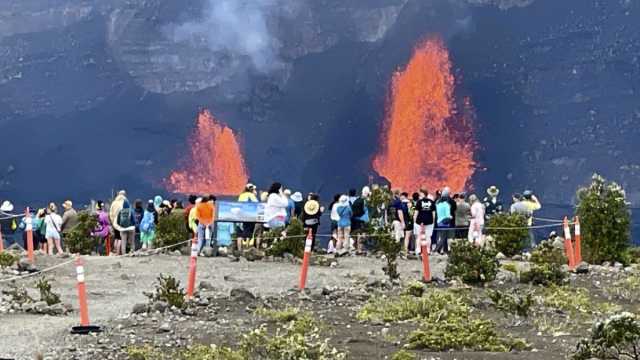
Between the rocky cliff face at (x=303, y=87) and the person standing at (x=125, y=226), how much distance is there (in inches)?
1940

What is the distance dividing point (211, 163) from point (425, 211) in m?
59.0

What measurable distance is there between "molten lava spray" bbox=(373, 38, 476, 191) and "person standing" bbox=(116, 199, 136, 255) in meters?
Answer: 49.1

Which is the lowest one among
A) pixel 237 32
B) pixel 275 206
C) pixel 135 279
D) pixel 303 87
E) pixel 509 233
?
pixel 135 279

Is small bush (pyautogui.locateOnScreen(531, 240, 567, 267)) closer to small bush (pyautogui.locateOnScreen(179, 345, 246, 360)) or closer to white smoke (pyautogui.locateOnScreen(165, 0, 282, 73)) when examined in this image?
small bush (pyautogui.locateOnScreen(179, 345, 246, 360))

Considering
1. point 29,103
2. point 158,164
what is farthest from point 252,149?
point 29,103

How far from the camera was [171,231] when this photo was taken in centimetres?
2836

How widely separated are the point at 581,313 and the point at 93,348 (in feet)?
27.0

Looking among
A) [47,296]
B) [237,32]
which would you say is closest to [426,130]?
[237,32]

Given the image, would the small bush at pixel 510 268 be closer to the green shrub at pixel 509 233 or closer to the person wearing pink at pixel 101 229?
the green shrub at pixel 509 233

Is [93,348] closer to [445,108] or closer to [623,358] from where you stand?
[623,358]

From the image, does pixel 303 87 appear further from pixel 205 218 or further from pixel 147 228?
pixel 205 218

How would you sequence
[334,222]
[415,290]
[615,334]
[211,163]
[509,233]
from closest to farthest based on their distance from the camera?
1. [615,334]
2. [415,290]
3. [509,233]
4. [334,222]
5. [211,163]

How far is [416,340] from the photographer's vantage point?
1230 cm

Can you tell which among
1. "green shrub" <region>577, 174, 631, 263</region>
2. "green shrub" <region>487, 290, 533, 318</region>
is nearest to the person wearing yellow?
"green shrub" <region>577, 174, 631, 263</region>
